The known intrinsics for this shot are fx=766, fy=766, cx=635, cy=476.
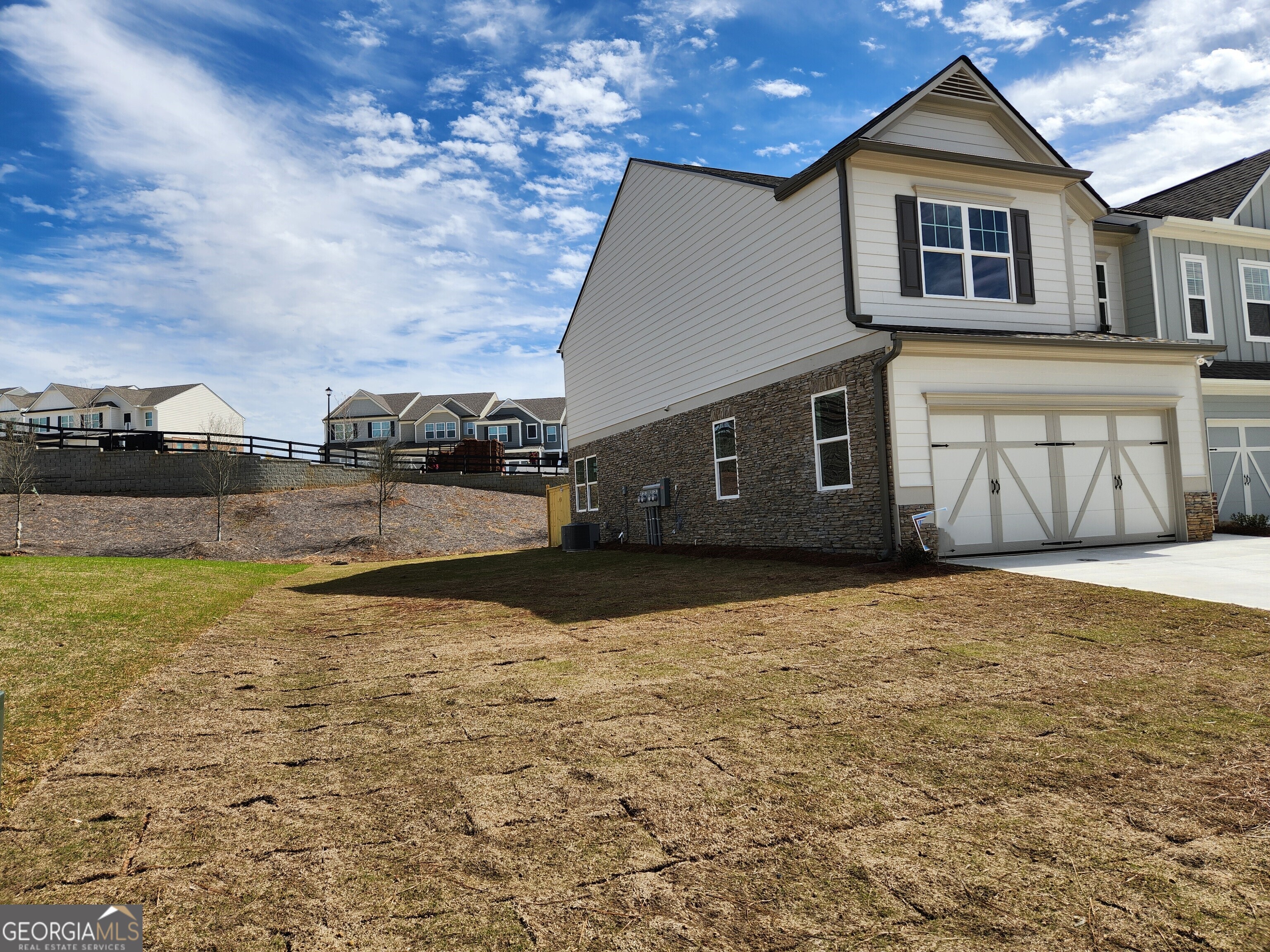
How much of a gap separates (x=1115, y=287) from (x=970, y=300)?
7288 millimetres

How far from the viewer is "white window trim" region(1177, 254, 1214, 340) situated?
58.6 feet

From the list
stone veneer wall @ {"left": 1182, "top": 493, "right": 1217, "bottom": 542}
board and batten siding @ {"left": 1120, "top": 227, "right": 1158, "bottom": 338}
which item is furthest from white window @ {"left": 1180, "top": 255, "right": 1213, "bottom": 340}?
stone veneer wall @ {"left": 1182, "top": 493, "right": 1217, "bottom": 542}

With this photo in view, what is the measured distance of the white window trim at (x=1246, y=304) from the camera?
61.0 ft

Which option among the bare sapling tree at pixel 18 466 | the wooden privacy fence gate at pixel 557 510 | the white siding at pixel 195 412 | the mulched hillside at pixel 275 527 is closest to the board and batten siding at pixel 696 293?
the wooden privacy fence gate at pixel 557 510

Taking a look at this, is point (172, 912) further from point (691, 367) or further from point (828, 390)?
point (691, 367)

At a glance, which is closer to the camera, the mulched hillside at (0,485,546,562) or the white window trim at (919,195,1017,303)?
the white window trim at (919,195,1017,303)

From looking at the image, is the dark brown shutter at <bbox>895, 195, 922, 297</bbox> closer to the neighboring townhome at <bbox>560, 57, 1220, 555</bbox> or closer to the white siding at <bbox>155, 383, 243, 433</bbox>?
the neighboring townhome at <bbox>560, 57, 1220, 555</bbox>

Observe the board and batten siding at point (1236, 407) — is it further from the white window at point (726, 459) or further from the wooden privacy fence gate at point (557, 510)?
the wooden privacy fence gate at point (557, 510)

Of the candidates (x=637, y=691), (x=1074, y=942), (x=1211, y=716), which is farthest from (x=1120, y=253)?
(x=1074, y=942)

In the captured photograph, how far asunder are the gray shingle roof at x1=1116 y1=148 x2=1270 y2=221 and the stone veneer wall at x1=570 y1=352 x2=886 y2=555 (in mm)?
10348

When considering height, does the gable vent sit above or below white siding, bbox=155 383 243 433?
below

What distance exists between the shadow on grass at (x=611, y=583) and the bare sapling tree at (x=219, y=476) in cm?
1134

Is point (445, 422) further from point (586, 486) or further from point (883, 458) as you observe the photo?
point (883, 458)

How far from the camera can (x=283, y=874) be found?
3.20 m
